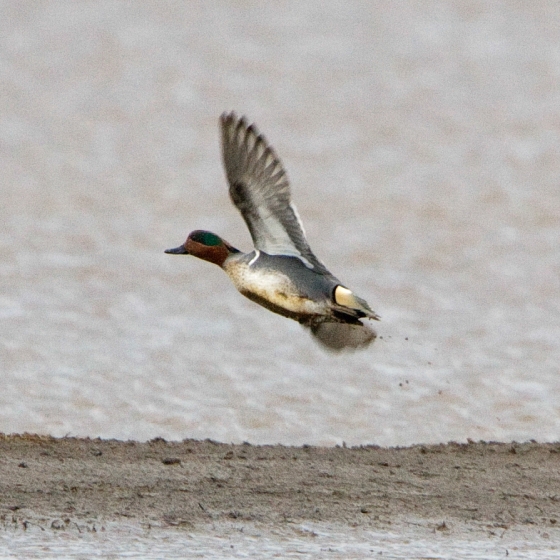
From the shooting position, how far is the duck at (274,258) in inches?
310

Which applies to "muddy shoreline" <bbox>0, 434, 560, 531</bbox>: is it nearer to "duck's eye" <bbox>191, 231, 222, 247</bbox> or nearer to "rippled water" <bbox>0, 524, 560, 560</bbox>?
"rippled water" <bbox>0, 524, 560, 560</bbox>

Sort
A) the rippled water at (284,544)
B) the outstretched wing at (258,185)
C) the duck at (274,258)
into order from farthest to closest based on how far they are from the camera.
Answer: the outstretched wing at (258,185), the duck at (274,258), the rippled water at (284,544)

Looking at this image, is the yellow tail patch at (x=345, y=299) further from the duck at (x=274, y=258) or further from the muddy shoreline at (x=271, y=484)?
the muddy shoreline at (x=271, y=484)

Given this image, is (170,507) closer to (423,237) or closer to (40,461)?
(40,461)

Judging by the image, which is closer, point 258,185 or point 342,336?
point 342,336

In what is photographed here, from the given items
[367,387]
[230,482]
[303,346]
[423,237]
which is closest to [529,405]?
[367,387]

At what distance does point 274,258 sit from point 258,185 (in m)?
0.43

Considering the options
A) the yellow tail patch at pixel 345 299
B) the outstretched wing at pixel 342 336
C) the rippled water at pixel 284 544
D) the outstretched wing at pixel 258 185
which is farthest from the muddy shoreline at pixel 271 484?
the outstretched wing at pixel 258 185

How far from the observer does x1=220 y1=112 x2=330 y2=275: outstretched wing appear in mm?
8203

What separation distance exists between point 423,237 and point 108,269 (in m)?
3.07

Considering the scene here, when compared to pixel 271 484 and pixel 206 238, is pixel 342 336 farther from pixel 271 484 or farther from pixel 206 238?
pixel 271 484

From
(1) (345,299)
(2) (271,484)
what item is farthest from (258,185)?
(2) (271,484)

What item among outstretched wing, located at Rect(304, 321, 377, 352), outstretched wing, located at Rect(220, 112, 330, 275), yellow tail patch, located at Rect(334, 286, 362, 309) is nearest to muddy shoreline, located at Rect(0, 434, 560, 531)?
outstretched wing, located at Rect(304, 321, 377, 352)

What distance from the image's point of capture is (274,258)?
26.3 ft
